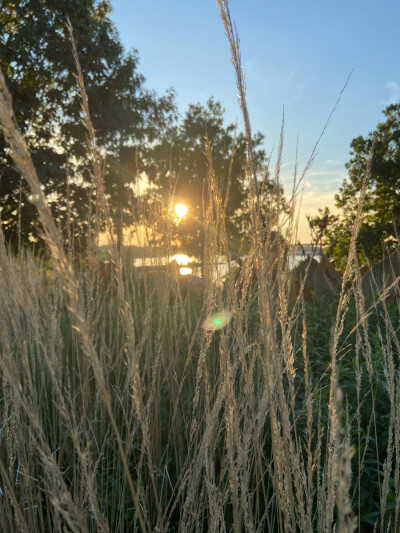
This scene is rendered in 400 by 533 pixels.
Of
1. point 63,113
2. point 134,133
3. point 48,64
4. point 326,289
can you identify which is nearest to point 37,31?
point 48,64

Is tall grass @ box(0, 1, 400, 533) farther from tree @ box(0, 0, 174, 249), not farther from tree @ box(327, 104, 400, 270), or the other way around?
tree @ box(327, 104, 400, 270)

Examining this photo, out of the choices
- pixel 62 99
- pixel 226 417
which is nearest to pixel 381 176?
pixel 62 99

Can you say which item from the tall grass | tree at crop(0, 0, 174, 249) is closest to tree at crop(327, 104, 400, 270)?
tree at crop(0, 0, 174, 249)

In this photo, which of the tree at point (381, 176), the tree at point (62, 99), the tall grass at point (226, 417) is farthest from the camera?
the tree at point (381, 176)

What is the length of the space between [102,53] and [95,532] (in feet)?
49.4

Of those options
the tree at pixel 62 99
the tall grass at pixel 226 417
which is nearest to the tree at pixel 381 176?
the tree at pixel 62 99

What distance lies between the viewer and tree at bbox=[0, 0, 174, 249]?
13250mm

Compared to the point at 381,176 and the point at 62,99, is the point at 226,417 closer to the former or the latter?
the point at 62,99

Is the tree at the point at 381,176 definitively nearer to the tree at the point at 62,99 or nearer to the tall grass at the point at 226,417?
the tree at the point at 62,99

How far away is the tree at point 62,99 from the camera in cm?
1325

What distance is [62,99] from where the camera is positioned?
48.6ft

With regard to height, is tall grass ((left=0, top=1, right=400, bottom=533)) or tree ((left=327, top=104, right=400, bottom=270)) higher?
tree ((left=327, top=104, right=400, bottom=270))

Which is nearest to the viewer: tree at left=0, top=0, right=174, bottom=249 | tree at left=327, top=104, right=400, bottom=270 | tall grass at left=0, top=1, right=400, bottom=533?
tall grass at left=0, top=1, right=400, bottom=533

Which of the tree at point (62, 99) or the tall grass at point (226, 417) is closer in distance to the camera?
the tall grass at point (226, 417)
